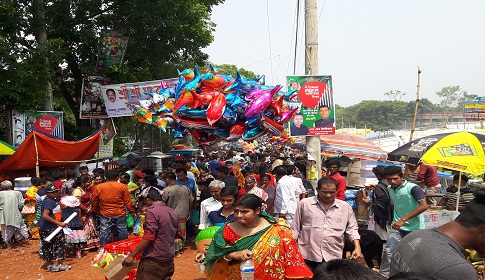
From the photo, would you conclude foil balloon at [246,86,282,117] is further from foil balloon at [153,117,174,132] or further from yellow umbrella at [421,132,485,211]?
yellow umbrella at [421,132,485,211]

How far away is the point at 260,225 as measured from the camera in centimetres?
372

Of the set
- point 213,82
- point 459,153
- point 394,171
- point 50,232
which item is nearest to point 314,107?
point 213,82

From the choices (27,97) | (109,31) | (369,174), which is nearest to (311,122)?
(369,174)

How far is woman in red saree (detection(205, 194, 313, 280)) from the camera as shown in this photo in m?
3.50

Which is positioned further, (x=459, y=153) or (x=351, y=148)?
(x=351, y=148)

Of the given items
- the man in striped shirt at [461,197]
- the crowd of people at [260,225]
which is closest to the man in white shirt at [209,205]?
the crowd of people at [260,225]

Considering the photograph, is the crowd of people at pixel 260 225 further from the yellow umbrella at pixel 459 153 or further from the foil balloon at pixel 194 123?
the foil balloon at pixel 194 123

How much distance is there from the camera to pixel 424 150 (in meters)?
6.46

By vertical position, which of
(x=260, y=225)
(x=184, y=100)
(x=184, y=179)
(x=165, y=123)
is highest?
(x=184, y=100)

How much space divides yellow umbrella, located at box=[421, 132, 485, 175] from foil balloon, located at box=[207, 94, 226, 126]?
120 inches

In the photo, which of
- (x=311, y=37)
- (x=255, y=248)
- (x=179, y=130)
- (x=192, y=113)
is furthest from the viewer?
(x=311, y=37)

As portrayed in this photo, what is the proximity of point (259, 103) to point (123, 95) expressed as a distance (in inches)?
344

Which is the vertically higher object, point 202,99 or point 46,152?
point 202,99

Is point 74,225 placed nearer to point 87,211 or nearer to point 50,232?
point 87,211
